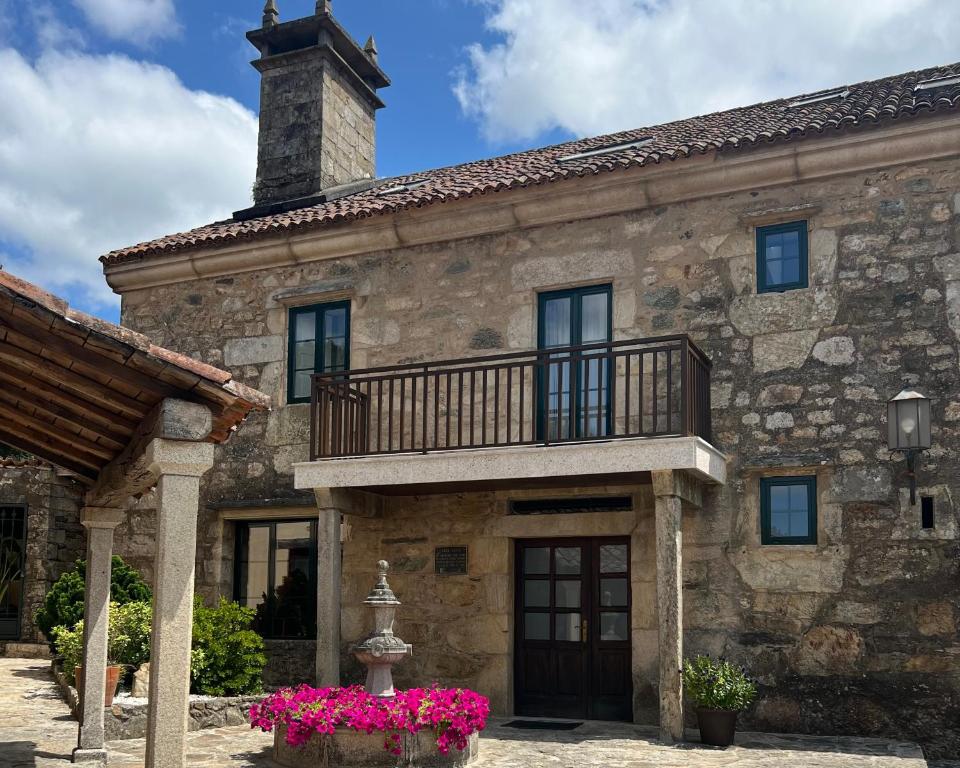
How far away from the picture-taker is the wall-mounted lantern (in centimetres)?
878

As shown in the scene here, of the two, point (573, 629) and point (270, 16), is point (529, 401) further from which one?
point (270, 16)

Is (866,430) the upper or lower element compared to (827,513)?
upper

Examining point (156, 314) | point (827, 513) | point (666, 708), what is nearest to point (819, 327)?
point (827, 513)

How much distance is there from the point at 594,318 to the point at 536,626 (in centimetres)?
305

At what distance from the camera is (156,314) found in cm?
1308

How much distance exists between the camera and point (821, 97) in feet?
39.5

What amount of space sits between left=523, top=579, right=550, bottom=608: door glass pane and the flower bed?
2703 millimetres

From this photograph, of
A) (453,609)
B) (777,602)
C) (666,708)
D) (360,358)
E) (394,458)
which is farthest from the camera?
(360,358)

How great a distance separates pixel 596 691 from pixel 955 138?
5.81m

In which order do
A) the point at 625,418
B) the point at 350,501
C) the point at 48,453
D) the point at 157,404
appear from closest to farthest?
the point at 157,404 < the point at 48,453 < the point at 625,418 < the point at 350,501

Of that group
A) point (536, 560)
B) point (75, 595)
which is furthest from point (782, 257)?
point (75, 595)

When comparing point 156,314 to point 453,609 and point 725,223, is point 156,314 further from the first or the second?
point 725,223

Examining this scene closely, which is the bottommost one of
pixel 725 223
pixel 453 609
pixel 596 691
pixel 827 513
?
pixel 596 691

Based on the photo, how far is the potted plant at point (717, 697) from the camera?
27.9ft
